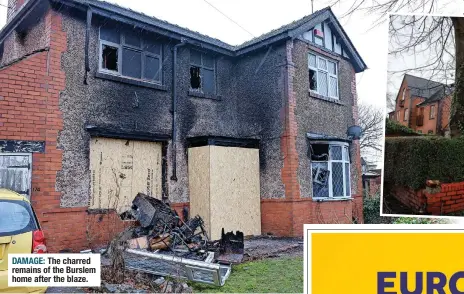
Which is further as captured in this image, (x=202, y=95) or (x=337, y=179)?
(x=337, y=179)

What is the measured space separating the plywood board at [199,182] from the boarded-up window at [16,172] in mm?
3337

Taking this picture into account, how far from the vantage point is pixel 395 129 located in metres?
3.67

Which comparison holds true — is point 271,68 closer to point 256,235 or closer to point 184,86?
point 184,86

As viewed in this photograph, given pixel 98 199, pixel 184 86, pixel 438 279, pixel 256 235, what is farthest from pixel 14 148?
pixel 438 279

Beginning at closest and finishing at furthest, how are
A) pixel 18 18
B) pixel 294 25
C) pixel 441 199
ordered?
pixel 441 199
pixel 18 18
pixel 294 25

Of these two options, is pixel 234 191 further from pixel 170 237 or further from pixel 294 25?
pixel 294 25

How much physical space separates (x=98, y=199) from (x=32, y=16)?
11.9ft

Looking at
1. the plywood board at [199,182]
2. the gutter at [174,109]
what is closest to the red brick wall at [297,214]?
the plywood board at [199,182]

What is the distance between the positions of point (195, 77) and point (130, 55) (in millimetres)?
1703

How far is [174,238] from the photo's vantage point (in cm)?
645

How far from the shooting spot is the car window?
161 inches

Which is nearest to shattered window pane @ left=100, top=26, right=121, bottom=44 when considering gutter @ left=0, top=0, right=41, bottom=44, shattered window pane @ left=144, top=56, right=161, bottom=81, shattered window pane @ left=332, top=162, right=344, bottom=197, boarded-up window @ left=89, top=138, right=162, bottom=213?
shattered window pane @ left=144, top=56, right=161, bottom=81

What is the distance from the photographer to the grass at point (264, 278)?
5.30 metres

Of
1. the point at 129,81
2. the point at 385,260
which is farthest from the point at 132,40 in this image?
the point at 385,260
